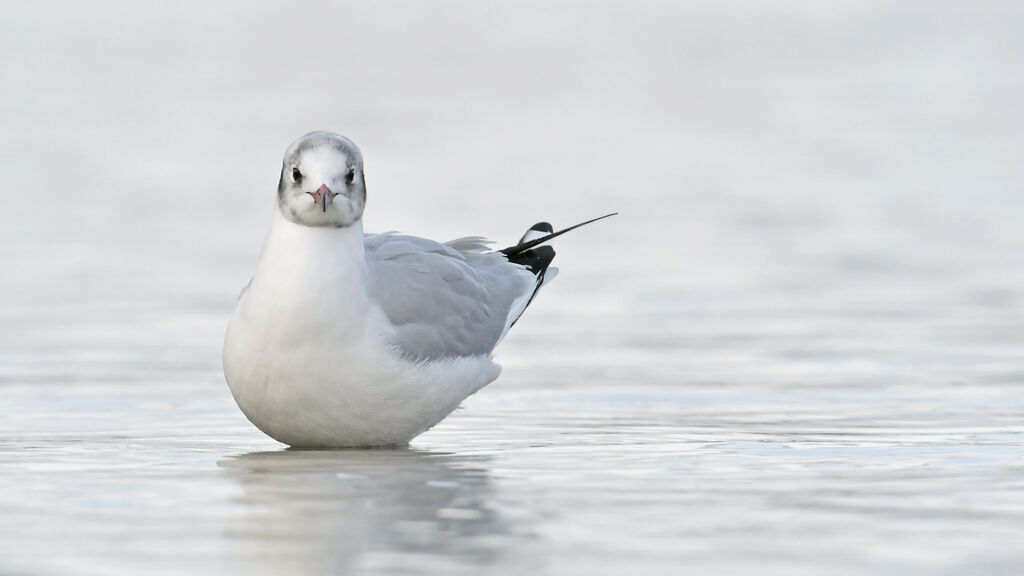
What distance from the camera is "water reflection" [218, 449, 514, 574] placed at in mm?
4469

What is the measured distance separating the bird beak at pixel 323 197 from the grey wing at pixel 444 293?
428 millimetres

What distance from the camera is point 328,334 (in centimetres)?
618

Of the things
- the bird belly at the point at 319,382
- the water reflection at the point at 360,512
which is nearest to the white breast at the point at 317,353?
the bird belly at the point at 319,382

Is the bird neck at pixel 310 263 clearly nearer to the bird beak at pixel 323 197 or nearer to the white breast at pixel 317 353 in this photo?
the white breast at pixel 317 353

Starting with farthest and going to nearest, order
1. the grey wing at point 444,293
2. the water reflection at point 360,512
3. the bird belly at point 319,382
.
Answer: the grey wing at point 444,293
the bird belly at point 319,382
the water reflection at point 360,512

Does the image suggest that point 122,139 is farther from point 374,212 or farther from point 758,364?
point 758,364

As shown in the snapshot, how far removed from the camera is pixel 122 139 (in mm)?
16938

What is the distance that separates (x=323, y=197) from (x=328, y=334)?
435mm

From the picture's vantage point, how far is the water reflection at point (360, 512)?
4469 millimetres

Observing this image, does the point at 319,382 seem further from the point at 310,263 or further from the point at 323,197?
the point at 323,197

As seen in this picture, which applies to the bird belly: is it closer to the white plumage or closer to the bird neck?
the white plumage

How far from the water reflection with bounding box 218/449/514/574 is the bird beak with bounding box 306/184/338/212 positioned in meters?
0.81

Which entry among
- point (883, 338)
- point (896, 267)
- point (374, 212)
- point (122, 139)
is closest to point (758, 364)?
point (883, 338)

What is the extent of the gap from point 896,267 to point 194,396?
16.0ft
